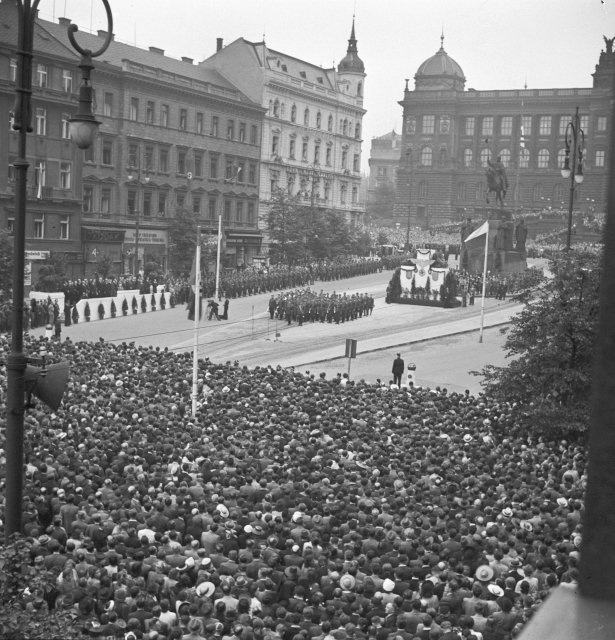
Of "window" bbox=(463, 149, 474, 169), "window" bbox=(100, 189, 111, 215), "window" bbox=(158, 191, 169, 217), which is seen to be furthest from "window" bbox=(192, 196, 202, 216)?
"window" bbox=(463, 149, 474, 169)

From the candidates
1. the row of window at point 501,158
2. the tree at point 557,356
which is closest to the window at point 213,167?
the tree at point 557,356

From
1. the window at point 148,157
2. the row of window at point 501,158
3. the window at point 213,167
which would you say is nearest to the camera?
the window at point 148,157

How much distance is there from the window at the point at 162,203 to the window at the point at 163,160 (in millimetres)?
1518

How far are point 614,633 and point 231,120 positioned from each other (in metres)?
68.8

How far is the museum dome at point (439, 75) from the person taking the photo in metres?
119

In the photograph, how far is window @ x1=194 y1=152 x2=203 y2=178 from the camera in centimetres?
6456

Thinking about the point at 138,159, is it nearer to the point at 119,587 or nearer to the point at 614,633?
the point at 119,587

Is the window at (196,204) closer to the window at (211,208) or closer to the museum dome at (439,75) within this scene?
the window at (211,208)

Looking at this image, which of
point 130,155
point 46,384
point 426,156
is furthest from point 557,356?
point 426,156

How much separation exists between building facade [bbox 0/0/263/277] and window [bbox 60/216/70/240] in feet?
0.26

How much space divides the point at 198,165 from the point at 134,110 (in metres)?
7.19

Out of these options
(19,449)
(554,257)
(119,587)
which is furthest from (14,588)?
(554,257)

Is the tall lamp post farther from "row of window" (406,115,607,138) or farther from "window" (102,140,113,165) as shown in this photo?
"row of window" (406,115,607,138)

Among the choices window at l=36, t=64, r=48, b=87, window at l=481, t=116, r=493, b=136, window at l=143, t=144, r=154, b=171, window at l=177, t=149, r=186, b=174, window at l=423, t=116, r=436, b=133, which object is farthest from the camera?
window at l=423, t=116, r=436, b=133
